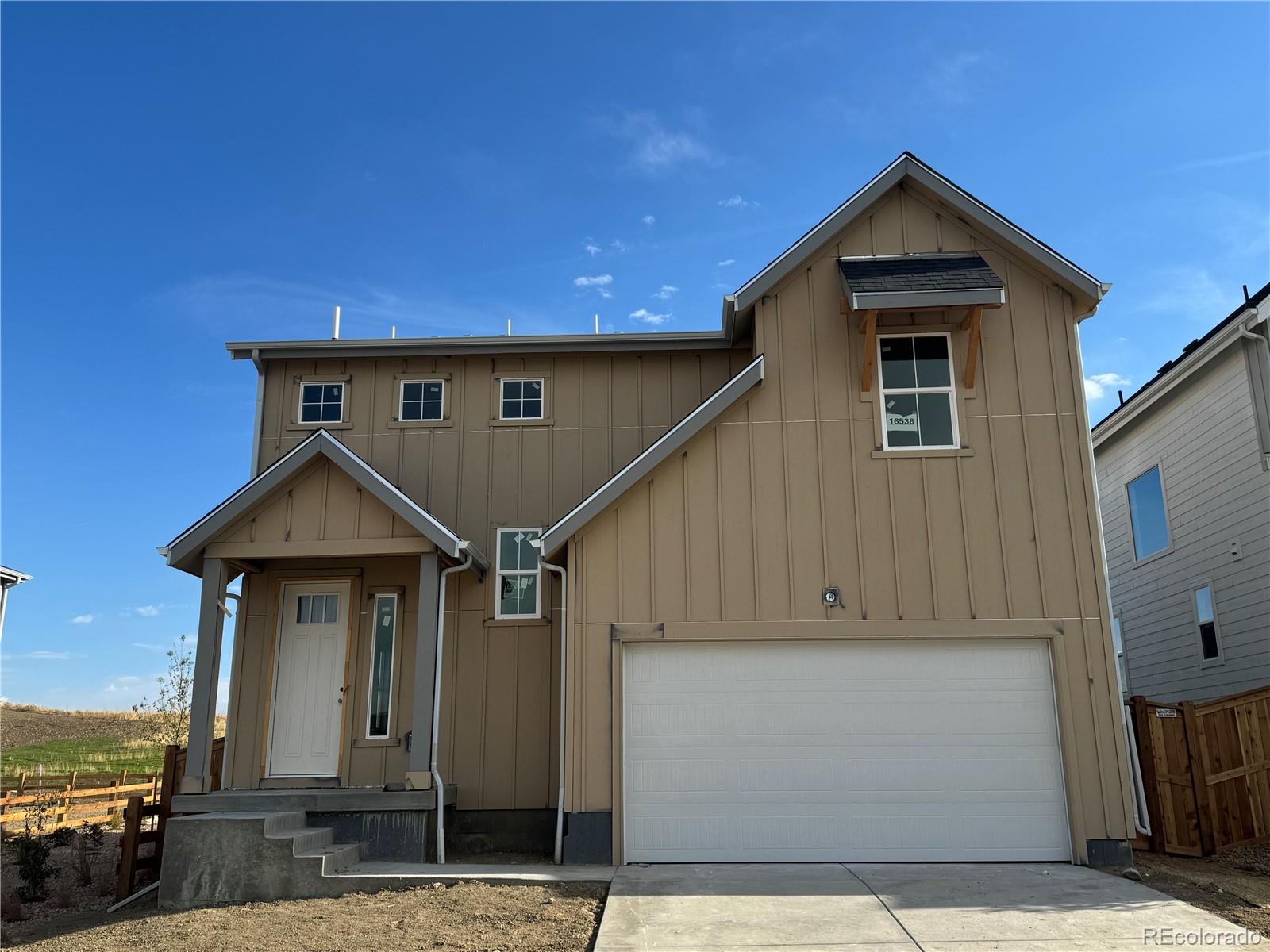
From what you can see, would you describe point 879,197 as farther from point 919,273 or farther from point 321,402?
point 321,402

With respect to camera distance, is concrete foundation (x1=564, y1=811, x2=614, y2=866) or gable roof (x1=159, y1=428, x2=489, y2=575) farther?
gable roof (x1=159, y1=428, x2=489, y2=575)

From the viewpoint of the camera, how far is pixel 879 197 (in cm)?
1090

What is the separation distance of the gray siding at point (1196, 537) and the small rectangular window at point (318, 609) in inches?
471

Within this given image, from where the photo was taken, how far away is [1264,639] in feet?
39.8

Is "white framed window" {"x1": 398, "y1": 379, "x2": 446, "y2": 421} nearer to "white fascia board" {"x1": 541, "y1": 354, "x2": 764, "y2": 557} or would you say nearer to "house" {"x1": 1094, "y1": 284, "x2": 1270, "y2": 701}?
"white fascia board" {"x1": 541, "y1": 354, "x2": 764, "y2": 557}

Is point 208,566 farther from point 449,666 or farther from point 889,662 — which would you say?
point 889,662

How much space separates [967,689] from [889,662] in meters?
0.84

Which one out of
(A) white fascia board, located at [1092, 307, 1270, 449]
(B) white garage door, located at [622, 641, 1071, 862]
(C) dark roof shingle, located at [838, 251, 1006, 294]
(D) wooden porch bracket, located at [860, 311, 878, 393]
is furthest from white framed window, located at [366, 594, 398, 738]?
(A) white fascia board, located at [1092, 307, 1270, 449]

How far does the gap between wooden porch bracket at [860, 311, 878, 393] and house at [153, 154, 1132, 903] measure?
0.13ft

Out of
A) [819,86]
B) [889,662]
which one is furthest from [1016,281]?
[889,662]

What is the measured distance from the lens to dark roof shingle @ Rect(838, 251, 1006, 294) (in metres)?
9.97

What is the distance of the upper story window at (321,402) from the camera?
12.5m

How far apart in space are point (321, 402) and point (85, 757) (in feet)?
→ 80.0

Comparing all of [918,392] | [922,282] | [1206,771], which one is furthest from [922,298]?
[1206,771]
